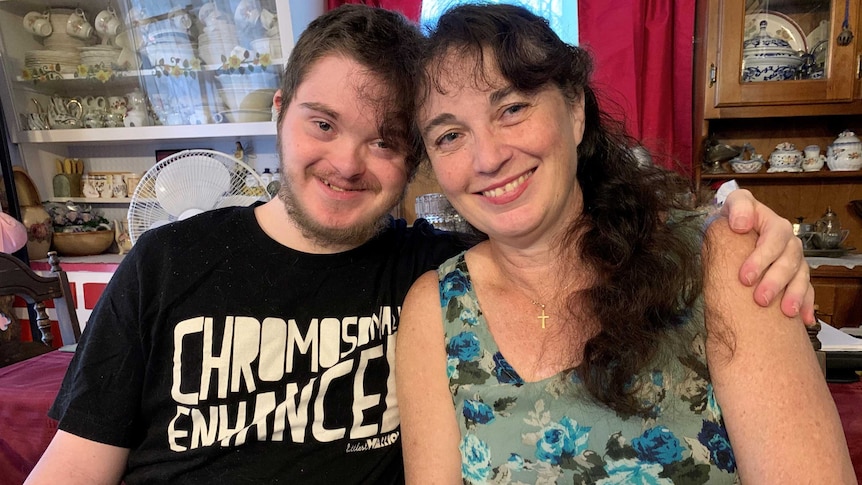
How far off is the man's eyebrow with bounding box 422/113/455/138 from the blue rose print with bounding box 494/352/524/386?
1.42 ft

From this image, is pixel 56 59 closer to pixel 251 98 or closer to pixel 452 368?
pixel 251 98

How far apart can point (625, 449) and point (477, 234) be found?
56 centimetres

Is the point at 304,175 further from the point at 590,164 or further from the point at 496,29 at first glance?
the point at 590,164

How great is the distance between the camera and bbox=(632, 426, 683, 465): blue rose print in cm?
80

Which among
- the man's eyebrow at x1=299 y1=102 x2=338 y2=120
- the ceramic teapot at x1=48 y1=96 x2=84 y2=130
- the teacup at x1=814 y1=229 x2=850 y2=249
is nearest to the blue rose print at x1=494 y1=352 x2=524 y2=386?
the man's eyebrow at x1=299 y1=102 x2=338 y2=120

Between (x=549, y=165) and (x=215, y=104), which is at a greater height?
(x=215, y=104)

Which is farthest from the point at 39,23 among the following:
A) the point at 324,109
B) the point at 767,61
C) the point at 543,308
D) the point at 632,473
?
the point at 767,61

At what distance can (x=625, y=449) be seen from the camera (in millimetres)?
814

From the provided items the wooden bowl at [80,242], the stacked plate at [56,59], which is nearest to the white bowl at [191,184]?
the wooden bowl at [80,242]

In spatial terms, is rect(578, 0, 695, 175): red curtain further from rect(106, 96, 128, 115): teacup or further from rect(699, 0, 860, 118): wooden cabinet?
rect(106, 96, 128, 115): teacup

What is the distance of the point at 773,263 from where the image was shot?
0.80 metres

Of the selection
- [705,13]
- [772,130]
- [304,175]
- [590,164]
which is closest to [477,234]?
[590,164]

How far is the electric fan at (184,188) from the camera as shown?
8.02ft

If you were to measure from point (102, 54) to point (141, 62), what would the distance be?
27 centimetres
